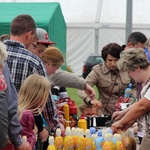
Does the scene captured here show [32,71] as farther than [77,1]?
No

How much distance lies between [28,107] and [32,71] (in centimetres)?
55

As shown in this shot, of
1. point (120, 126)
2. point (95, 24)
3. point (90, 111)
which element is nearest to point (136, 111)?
point (120, 126)

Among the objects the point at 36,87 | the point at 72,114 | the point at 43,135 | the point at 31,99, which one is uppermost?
the point at 36,87

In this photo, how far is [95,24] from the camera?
33.1m

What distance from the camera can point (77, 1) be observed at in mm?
34969

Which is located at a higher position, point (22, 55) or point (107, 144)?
point (22, 55)

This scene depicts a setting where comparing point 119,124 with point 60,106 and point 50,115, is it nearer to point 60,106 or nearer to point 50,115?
point 50,115

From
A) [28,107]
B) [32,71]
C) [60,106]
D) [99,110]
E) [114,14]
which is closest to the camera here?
[28,107]

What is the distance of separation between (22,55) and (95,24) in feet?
91.5

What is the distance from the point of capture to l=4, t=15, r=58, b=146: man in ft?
17.8

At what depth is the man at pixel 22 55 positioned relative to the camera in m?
5.43

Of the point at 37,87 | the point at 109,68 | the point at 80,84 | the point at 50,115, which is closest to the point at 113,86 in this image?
the point at 109,68

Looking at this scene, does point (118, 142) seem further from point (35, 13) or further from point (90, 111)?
point (35, 13)

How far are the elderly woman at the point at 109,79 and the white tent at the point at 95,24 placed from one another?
24978mm
